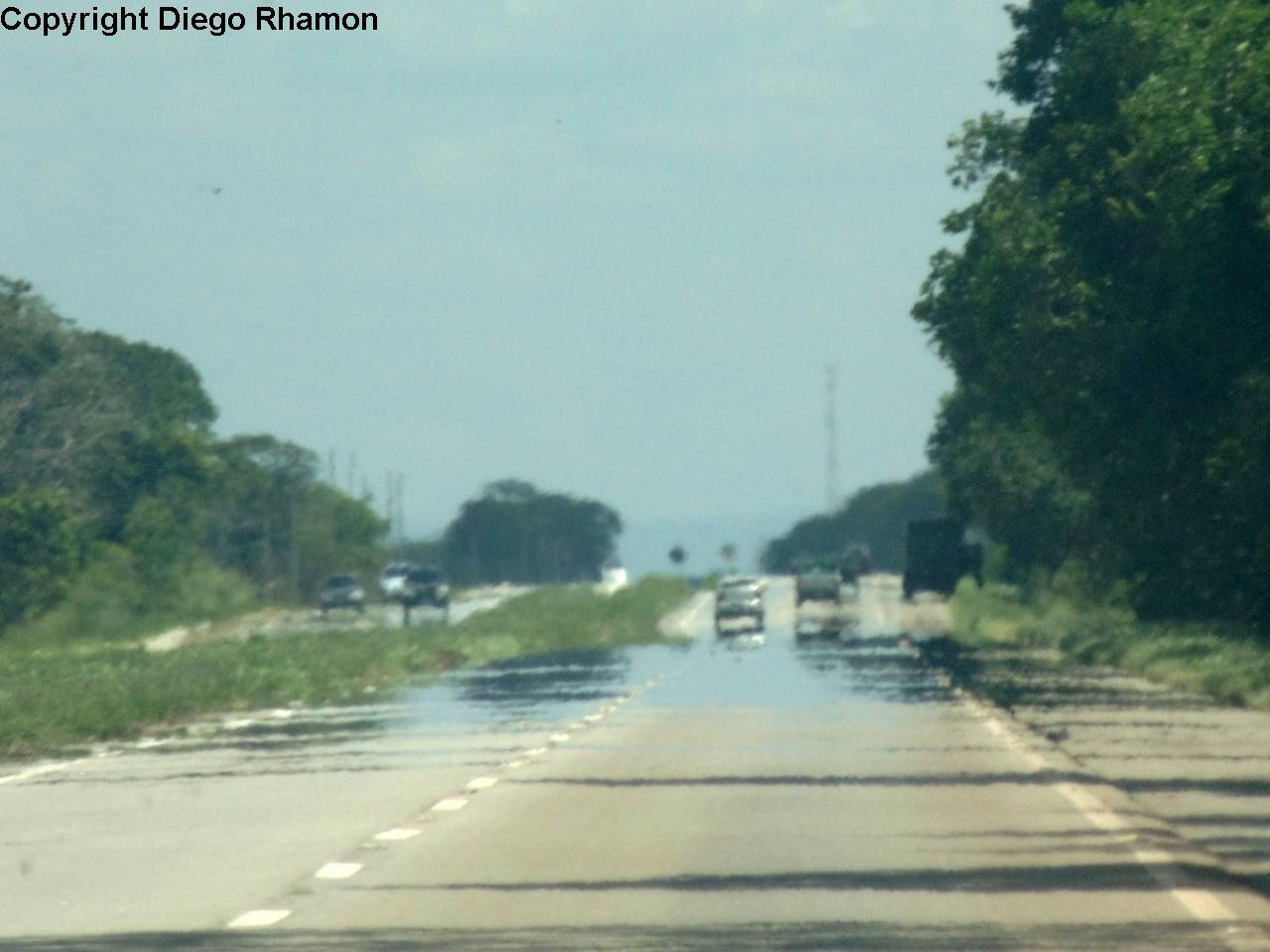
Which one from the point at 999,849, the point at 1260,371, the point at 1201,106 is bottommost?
the point at 999,849

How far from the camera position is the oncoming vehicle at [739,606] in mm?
81125

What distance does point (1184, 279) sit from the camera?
33844 millimetres

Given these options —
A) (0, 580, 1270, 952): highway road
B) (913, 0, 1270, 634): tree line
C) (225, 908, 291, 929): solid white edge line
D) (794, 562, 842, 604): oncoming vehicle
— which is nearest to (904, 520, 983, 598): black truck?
(794, 562, 842, 604): oncoming vehicle

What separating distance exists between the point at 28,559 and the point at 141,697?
1707 inches

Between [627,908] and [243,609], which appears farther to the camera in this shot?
[243,609]

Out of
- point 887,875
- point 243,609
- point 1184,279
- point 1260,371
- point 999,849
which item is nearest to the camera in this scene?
point 887,875

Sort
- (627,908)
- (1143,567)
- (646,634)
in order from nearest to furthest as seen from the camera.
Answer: (627,908) < (1143,567) < (646,634)

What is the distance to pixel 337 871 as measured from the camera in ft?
48.4

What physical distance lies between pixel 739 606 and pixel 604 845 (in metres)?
65.3

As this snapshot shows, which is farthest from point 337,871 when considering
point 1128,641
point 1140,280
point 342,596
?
point 342,596

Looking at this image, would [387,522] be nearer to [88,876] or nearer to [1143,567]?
[1143,567]

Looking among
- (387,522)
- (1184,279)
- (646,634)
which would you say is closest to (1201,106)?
(1184,279)

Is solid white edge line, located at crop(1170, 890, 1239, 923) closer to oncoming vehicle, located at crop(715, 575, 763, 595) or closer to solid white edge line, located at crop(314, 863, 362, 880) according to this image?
solid white edge line, located at crop(314, 863, 362, 880)

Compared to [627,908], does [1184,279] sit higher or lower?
higher
